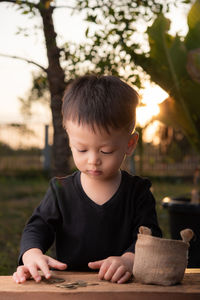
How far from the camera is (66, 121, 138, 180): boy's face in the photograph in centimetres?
128

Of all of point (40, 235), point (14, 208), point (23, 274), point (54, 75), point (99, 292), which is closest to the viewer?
point (99, 292)

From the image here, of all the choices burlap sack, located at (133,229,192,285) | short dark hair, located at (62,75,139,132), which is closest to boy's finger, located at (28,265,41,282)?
burlap sack, located at (133,229,192,285)

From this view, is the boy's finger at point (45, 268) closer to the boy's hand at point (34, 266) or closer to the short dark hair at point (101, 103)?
the boy's hand at point (34, 266)

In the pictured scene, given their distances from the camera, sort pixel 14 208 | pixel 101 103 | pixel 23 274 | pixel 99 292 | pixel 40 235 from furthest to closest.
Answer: pixel 14 208 < pixel 40 235 < pixel 101 103 < pixel 23 274 < pixel 99 292

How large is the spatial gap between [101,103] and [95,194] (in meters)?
0.32

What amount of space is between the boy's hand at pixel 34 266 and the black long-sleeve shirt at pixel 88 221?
0.16m

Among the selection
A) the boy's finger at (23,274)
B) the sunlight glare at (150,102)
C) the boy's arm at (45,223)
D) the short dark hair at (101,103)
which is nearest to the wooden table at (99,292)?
the boy's finger at (23,274)

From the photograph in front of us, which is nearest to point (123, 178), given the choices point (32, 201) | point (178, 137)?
point (32, 201)

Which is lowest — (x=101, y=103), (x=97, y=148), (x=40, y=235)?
(x=40, y=235)

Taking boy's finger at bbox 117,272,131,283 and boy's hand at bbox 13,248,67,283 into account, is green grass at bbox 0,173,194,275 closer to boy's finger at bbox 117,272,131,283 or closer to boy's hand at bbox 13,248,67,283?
boy's hand at bbox 13,248,67,283

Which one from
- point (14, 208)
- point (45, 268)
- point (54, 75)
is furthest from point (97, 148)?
point (14, 208)

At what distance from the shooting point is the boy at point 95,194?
1.29m

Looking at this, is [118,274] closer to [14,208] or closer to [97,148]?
[97,148]

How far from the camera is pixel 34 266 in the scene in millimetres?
1247
